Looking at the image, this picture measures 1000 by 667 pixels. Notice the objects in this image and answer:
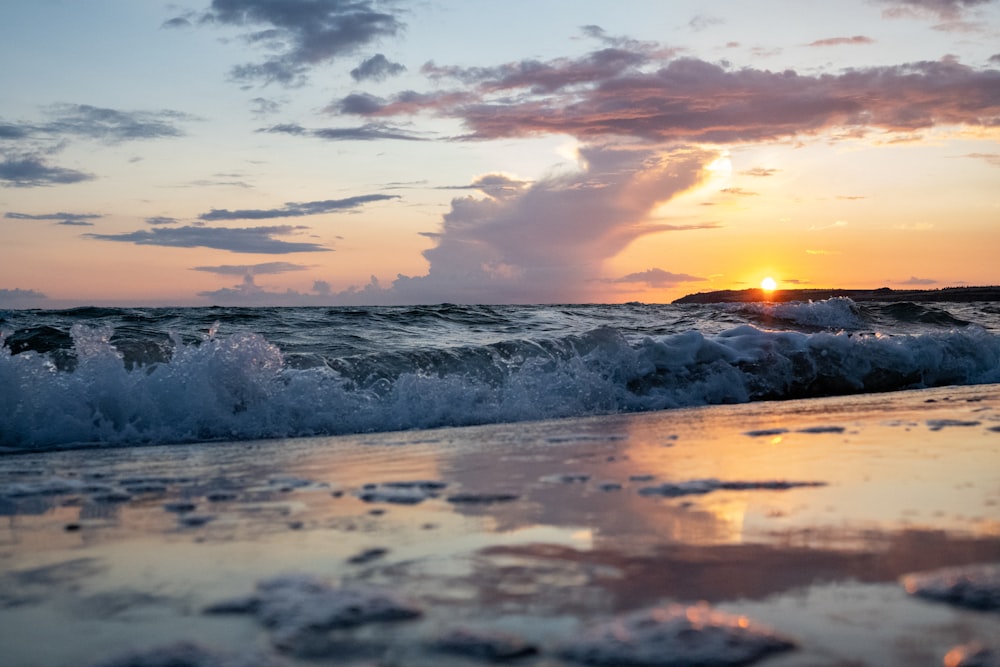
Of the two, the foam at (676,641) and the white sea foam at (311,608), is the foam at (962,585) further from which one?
the white sea foam at (311,608)

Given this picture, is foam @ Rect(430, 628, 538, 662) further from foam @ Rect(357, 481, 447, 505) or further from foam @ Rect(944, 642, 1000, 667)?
foam @ Rect(357, 481, 447, 505)

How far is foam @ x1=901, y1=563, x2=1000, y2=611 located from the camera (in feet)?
7.73

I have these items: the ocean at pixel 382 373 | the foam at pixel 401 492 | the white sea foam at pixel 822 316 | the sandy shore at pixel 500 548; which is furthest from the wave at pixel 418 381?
the white sea foam at pixel 822 316

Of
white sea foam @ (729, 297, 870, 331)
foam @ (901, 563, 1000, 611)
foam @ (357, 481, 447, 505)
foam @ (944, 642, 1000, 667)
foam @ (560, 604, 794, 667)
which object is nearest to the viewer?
foam @ (944, 642, 1000, 667)

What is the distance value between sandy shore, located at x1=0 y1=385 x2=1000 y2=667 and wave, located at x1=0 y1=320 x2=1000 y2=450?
1820 millimetres

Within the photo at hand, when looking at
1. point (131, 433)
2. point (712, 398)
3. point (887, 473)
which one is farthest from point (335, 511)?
point (712, 398)

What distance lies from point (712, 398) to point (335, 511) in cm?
685

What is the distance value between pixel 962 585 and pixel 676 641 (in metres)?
0.92

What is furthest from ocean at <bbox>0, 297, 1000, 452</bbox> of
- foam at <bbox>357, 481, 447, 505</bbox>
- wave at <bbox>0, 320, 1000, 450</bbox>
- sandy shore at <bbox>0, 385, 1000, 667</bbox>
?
foam at <bbox>357, 481, 447, 505</bbox>

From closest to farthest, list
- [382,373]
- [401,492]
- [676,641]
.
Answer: [676,641] → [401,492] → [382,373]

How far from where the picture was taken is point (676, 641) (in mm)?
2107

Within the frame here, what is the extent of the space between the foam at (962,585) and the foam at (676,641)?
0.58 metres

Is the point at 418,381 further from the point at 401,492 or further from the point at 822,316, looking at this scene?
the point at 822,316

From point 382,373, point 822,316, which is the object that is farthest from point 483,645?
point 822,316
